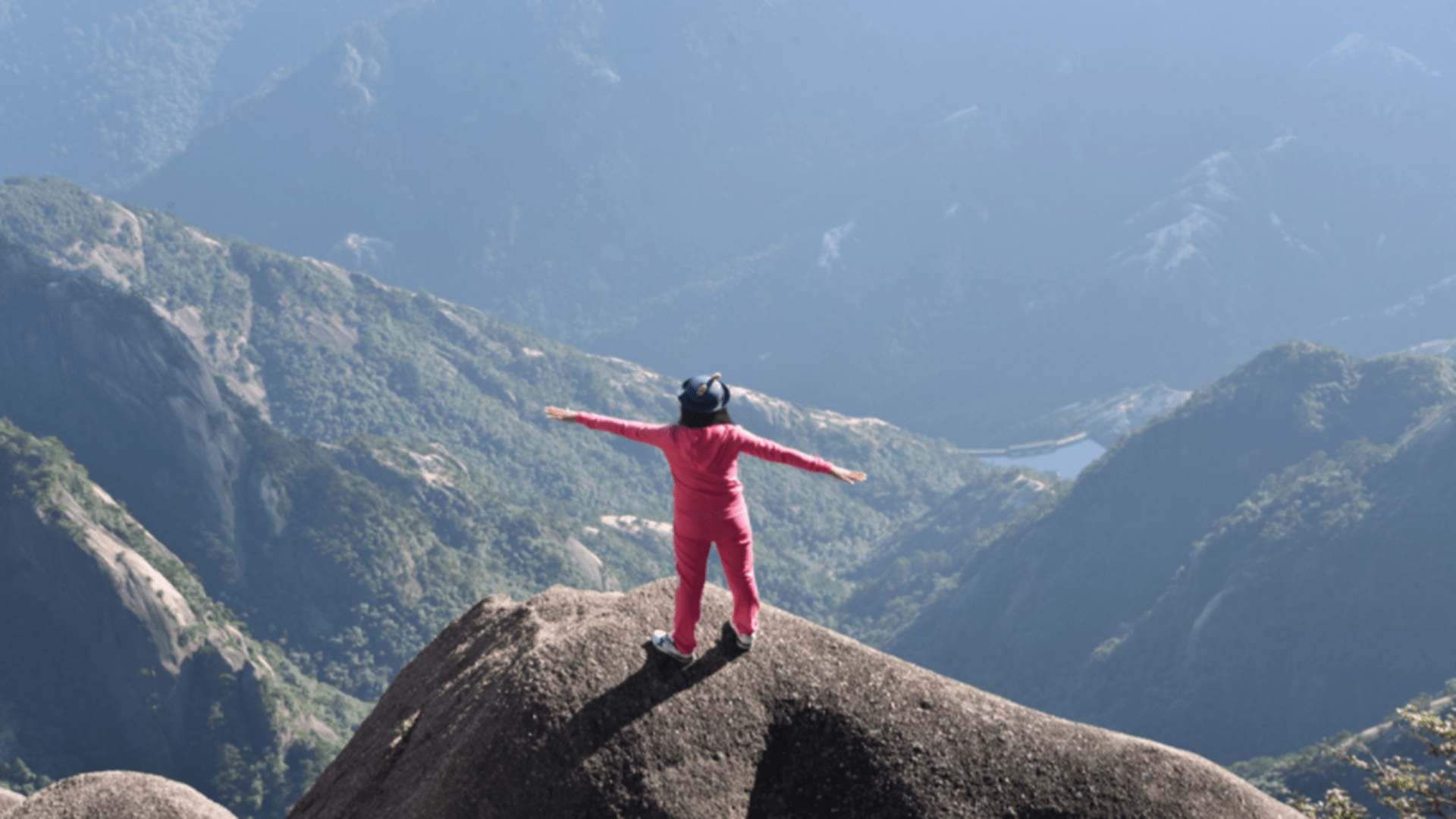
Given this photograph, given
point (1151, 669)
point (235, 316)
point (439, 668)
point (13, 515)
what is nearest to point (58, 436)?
point (13, 515)

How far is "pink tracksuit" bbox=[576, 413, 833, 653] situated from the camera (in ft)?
38.2

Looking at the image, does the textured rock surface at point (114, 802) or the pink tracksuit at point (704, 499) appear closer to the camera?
the pink tracksuit at point (704, 499)

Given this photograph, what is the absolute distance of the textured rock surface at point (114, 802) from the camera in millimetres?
16547

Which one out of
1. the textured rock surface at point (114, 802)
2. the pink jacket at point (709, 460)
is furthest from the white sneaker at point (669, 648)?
the textured rock surface at point (114, 802)

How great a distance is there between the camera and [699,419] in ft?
38.5

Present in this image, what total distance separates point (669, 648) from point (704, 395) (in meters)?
3.45

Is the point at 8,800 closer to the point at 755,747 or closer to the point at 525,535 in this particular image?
the point at 755,747

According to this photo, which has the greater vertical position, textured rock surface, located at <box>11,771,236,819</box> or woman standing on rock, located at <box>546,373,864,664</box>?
woman standing on rock, located at <box>546,373,864,664</box>

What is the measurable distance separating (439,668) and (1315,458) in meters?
174

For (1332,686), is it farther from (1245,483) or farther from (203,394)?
(203,394)

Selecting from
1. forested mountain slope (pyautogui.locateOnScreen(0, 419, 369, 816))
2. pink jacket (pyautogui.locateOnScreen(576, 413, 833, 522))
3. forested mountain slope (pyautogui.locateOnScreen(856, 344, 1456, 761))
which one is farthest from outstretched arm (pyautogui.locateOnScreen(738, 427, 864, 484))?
forested mountain slope (pyautogui.locateOnScreen(856, 344, 1456, 761))

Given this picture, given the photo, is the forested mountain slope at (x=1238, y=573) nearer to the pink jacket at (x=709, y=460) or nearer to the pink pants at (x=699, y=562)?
the pink pants at (x=699, y=562)

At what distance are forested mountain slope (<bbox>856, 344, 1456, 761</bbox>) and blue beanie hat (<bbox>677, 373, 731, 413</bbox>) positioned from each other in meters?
127

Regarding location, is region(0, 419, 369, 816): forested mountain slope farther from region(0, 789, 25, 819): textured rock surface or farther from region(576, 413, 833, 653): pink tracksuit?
region(576, 413, 833, 653): pink tracksuit
